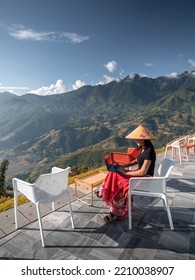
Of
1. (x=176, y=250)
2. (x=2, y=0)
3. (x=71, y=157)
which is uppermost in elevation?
(x=2, y=0)

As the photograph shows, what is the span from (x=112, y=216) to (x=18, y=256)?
1.60m

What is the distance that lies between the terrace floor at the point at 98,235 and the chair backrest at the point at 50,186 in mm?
661

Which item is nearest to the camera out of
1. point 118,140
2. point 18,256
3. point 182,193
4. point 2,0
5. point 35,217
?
point 18,256

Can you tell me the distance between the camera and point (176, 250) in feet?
9.07

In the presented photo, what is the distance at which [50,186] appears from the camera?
3000 millimetres

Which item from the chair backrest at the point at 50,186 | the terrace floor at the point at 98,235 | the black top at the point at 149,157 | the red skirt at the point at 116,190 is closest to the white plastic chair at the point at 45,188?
the chair backrest at the point at 50,186

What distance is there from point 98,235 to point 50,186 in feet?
3.58

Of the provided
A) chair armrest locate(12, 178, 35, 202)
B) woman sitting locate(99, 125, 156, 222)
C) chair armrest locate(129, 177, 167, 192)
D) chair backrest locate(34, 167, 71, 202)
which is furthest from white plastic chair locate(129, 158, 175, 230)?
chair armrest locate(12, 178, 35, 202)

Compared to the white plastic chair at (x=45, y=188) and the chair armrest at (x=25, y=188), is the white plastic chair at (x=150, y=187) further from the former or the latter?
the chair armrest at (x=25, y=188)

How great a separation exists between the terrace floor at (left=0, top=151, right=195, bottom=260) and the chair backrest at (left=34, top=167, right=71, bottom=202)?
661 mm

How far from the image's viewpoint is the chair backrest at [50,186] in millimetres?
2875

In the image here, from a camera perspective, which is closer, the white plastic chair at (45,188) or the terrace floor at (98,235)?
the terrace floor at (98,235)
